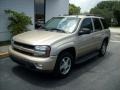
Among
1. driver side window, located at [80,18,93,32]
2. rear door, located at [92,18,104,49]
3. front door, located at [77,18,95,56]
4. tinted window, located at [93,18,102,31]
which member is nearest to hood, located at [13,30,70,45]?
front door, located at [77,18,95,56]

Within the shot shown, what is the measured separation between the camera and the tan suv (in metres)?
5.45

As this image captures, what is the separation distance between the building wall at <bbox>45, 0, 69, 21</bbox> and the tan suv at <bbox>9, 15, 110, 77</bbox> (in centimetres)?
685

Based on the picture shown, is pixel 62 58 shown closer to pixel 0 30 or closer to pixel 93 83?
pixel 93 83

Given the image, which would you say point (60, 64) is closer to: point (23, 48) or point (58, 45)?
point (58, 45)

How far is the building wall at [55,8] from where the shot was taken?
564 inches

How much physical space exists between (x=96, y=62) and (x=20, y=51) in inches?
131

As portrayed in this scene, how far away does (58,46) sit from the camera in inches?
221

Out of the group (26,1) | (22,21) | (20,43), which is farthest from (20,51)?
(26,1)

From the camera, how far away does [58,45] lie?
5.62m

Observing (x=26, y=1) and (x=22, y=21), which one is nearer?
(x=22, y=21)

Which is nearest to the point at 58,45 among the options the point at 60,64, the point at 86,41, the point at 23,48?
the point at 60,64

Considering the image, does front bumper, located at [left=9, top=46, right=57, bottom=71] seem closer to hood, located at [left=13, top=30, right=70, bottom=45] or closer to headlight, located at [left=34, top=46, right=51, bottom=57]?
headlight, located at [left=34, top=46, right=51, bottom=57]

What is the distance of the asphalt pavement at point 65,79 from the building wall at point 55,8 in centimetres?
753

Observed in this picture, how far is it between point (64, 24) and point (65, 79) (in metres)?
1.91
